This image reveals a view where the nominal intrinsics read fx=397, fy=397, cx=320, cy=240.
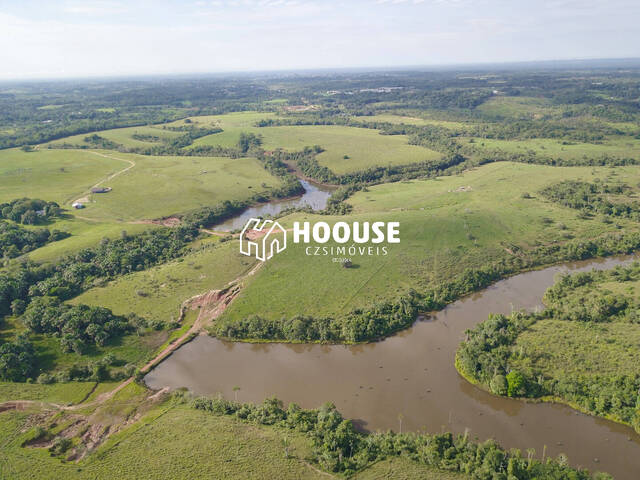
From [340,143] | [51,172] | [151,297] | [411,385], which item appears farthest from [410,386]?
[51,172]

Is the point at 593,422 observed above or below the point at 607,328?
below

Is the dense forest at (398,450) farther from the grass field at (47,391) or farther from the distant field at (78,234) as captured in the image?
the distant field at (78,234)

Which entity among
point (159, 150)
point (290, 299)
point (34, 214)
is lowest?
point (290, 299)

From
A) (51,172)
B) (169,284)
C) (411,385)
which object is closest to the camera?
(411,385)

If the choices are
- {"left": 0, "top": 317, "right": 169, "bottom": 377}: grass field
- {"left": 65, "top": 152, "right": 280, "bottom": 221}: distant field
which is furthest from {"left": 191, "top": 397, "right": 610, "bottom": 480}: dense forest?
{"left": 65, "top": 152, "right": 280, "bottom": 221}: distant field

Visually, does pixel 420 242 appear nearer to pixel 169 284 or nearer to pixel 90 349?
pixel 169 284

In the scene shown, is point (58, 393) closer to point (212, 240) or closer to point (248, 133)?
point (212, 240)

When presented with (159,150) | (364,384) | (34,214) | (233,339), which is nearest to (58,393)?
(233,339)
